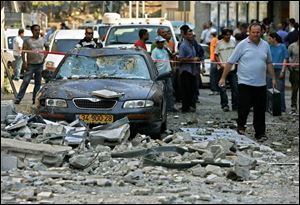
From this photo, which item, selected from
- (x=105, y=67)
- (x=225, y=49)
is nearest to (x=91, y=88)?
(x=105, y=67)

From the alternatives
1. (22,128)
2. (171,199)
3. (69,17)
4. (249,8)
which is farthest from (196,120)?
(69,17)

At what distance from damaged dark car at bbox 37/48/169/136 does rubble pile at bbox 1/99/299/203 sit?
50cm

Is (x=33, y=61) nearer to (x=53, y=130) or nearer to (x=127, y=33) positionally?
(x=127, y=33)

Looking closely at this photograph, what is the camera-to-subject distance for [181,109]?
65.2ft

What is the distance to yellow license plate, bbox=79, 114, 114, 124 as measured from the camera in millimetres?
13164


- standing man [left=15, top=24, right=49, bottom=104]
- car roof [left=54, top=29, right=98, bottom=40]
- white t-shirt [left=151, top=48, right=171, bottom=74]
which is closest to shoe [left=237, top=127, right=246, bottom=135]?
white t-shirt [left=151, top=48, right=171, bottom=74]

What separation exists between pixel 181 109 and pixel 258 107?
18.1 ft

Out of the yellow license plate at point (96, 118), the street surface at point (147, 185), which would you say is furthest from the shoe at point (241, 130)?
the street surface at point (147, 185)

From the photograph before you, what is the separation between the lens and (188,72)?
19.8 m

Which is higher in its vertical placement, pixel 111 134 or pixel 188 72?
pixel 111 134

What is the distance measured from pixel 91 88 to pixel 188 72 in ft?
21.1

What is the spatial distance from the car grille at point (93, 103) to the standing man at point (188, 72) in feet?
20.8

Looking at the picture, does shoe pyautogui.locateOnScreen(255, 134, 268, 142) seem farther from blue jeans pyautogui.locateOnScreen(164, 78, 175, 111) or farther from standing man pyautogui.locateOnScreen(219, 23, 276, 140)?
blue jeans pyautogui.locateOnScreen(164, 78, 175, 111)

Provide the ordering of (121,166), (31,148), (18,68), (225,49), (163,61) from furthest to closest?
(18,68) → (225,49) → (163,61) → (31,148) → (121,166)
